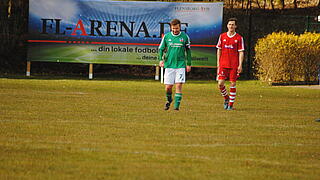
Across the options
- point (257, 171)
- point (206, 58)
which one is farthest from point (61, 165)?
point (206, 58)

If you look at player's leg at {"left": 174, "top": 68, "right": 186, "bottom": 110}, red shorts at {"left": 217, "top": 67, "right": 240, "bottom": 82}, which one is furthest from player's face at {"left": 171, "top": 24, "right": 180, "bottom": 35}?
red shorts at {"left": 217, "top": 67, "right": 240, "bottom": 82}

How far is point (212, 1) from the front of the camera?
3033 centimetres

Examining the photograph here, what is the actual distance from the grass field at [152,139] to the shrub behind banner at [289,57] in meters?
8.61

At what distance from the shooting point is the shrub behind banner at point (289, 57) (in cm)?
2647

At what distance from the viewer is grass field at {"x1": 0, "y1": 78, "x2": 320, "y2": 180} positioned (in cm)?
759

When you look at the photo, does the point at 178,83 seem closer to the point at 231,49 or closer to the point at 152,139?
the point at 231,49

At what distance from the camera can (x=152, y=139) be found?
9.99 metres

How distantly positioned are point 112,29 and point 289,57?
24.0ft

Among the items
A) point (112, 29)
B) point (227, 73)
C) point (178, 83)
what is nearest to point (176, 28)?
point (178, 83)

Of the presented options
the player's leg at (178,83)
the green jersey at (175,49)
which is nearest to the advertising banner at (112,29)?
the green jersey at (175,49)

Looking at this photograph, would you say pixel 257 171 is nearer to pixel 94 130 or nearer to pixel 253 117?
pixel 94 130

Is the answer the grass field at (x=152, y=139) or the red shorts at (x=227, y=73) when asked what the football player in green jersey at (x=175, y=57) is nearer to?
the grass field at (x=152, y=139)

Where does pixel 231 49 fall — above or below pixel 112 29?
below

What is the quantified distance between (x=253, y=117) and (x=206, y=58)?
50.1 ft
